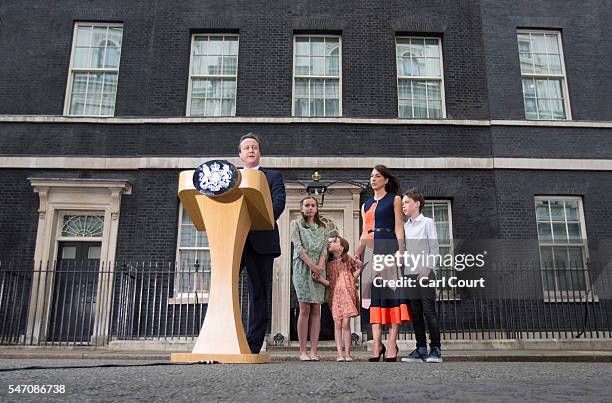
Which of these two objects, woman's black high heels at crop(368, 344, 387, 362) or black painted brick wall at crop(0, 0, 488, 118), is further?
black painted brick wall at crop(0, 0, 488, 118)

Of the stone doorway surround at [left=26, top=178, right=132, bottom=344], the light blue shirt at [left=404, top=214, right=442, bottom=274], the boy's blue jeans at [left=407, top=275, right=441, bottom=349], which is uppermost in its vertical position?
the stone doorway surround at [left=26, top=178, right=132, bottom=344]

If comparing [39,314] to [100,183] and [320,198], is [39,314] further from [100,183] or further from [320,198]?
[320,198]

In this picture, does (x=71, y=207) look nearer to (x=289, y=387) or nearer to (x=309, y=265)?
(x=309, y=265)

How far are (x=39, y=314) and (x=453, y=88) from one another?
9.76 meters

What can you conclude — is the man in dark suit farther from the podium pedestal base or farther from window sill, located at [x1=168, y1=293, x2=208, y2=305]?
window sill, located at [x1=168, y1=293, x2=208, y2=305]

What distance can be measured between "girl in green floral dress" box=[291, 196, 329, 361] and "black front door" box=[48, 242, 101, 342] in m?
5.99

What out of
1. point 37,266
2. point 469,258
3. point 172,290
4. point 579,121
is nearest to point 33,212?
point 37,266

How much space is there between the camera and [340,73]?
41.1 ft

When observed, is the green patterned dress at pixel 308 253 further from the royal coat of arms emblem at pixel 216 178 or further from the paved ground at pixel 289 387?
the paved ground at pixel 289 387

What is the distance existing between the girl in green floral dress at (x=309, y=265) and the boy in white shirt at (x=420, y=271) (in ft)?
3.10

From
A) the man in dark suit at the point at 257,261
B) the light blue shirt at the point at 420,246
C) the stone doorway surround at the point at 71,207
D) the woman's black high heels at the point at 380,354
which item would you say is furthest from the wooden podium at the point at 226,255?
the stone doorway surround at the point at 71,207

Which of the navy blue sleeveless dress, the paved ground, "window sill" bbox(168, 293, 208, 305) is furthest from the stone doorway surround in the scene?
the paved ground

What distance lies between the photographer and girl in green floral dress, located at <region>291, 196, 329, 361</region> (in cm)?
586

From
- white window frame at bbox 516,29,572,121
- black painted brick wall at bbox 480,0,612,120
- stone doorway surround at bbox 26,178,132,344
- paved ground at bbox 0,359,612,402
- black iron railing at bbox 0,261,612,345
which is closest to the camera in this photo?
paved ground at bbox 0,359,612,402
